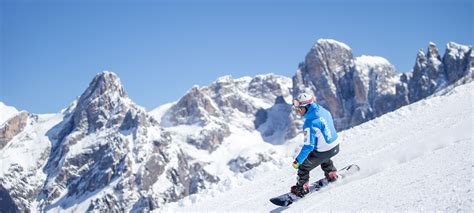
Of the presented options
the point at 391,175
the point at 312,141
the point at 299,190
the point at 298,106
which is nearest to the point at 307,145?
the point at 312,141

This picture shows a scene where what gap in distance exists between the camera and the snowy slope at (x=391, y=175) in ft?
25.3

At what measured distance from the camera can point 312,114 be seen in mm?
10586

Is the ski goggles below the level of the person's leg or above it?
above

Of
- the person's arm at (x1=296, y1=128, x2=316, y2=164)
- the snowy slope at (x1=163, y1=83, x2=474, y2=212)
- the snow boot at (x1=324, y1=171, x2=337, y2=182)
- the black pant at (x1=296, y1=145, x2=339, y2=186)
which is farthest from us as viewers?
the snow boot at (x1=324, y1=171, x2=337, y2=182)

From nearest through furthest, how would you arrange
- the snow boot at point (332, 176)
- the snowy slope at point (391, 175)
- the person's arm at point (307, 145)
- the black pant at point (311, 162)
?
1. the snowy slope at point (391, 175)
2. the person's arm at point (307, 145)
3. the black pant at point (311, 162)
4. the snow boot at point (332, 176)

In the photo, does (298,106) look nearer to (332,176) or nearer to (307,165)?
(307,165)

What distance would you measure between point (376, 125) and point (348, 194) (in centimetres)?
1265

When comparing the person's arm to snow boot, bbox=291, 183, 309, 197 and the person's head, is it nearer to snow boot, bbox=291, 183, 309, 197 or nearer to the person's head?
the person's head

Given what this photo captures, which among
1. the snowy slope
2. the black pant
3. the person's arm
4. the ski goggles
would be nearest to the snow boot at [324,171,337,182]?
the snowy slope

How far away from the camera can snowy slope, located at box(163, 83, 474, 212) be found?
770cm

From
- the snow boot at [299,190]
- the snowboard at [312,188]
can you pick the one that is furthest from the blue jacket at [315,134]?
the snowboard at [312,188]

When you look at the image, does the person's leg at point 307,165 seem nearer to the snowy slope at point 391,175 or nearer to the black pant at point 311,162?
the black pant at point 311,162

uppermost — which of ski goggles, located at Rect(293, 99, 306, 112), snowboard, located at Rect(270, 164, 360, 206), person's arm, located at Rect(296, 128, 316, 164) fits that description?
ski goggles, located at Rect(293, 99, 306, 112)

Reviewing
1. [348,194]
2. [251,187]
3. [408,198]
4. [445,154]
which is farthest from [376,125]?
[408,198]
